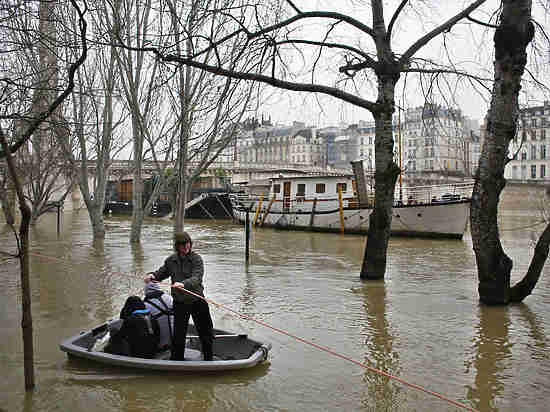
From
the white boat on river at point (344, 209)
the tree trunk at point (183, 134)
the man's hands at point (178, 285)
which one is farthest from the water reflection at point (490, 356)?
the white boat on river at point (344, 209)

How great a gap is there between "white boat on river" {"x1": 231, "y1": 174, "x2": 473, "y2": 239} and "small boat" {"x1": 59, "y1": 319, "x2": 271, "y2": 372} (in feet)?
54.6

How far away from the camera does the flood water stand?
5121 mm

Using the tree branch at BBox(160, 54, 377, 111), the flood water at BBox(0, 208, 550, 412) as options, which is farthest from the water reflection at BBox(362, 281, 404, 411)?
the tree branch at BBox(160, 54, 377, 111)

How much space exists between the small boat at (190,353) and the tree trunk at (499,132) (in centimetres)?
464

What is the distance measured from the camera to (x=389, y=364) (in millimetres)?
6219

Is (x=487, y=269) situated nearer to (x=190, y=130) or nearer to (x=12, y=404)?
(x=12, y=404)

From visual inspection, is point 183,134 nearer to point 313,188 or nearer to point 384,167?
point 384,167

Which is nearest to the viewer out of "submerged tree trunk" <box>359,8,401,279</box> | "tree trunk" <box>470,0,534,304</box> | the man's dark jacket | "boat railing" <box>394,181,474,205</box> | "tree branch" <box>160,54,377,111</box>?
the man's dark jacket

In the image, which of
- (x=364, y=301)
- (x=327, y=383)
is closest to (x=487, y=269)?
(x=364, y=301)

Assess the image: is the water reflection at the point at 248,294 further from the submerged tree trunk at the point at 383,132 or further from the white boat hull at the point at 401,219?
the white boat hull at the point at 401,219

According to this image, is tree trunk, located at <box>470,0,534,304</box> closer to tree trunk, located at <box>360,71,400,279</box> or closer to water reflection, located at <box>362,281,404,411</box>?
water reflection, located at <box>362,281,404,411</box>

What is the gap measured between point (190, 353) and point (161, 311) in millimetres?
547

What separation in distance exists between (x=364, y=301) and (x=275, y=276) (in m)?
3.64

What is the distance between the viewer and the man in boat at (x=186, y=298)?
542cm
